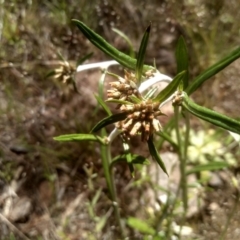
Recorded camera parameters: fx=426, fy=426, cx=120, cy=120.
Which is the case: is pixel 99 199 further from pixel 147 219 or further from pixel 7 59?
pixel 7 59

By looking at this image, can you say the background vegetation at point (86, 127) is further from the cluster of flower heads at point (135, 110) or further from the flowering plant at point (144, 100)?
the cluster of flower heads at point (135, 110)

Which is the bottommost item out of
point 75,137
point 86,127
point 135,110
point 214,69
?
point 86,127

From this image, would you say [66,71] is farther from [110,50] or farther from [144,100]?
[144,100]

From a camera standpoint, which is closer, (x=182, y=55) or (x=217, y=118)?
(x=217, y=118)

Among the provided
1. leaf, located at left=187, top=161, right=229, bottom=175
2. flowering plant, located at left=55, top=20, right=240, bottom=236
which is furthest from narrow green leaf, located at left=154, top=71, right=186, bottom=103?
leaf, located at left=187, top=161, right=229, bottom=175

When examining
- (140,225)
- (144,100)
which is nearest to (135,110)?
(144,100)

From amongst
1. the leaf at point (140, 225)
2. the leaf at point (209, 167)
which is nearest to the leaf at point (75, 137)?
the leaf at point (209, 167)
